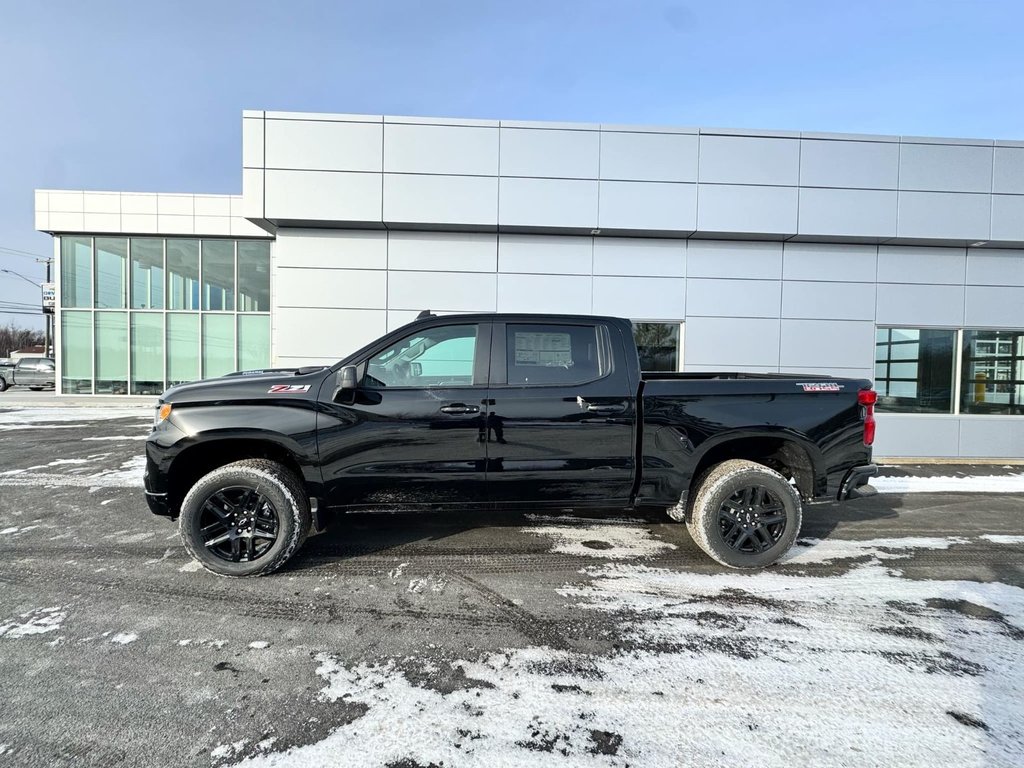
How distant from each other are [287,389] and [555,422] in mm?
2060

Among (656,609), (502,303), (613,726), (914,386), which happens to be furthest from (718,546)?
(914,386)

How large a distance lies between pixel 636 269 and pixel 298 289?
19.4ft

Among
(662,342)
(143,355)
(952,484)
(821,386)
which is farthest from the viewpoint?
(143,355)

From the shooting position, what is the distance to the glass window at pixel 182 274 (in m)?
17.6

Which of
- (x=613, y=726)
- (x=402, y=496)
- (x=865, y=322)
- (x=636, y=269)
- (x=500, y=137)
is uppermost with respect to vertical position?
(x=500, y=137)

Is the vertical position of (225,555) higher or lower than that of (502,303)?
lower

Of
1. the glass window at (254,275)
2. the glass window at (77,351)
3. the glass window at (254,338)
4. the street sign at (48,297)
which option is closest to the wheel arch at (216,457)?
the glass window at (254,338)

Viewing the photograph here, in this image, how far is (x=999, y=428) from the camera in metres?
8.77

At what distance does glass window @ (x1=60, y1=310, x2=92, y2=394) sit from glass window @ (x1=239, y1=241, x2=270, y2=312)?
5970 mm

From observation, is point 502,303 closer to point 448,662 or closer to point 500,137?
point 500,137

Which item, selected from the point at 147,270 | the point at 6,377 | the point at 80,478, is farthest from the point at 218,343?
the point at 6,377

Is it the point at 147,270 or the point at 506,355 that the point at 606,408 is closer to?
the point at 506,355

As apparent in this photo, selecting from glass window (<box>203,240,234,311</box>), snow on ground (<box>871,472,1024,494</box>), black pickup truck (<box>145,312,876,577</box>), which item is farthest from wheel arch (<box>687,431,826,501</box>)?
glass window (<box>203,240,234,311</box>)

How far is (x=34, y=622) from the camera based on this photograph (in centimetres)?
303
